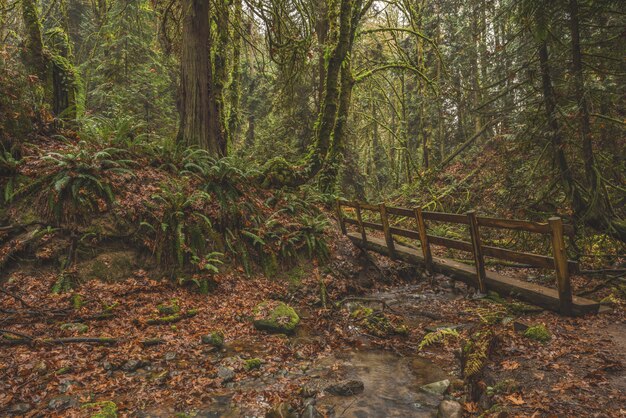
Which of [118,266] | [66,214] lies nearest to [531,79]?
[118,266]

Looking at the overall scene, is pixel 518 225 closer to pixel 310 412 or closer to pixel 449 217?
pixel 449 217

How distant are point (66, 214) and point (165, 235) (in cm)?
192

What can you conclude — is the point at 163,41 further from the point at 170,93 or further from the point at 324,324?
the point at 324,324

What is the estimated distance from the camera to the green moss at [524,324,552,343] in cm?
556

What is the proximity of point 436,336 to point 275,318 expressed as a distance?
291 centimetres

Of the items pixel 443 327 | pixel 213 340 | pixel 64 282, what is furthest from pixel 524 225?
pixel 64 282

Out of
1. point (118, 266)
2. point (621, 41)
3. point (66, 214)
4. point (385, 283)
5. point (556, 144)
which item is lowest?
point (385, 283)

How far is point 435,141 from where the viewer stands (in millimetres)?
27297

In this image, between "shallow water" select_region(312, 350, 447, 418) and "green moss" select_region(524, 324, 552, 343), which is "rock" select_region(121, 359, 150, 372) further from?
"green moss" select_region(524, 324, 552, 343)

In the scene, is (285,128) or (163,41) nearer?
(163,41)

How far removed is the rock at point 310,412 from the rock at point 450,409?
54.9 inches

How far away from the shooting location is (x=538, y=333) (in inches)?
223

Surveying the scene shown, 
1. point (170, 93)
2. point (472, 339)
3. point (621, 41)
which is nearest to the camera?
point (472, 339)

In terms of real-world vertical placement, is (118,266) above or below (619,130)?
below
